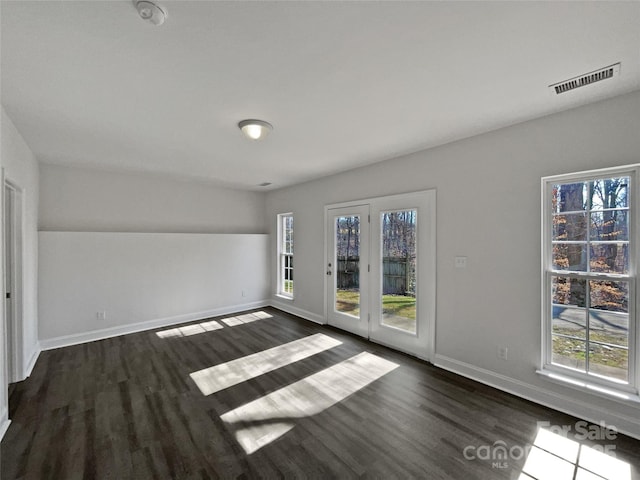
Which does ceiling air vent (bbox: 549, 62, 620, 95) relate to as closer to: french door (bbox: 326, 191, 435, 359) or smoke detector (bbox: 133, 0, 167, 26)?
french door (bbox: 326, 191, 435, 359)

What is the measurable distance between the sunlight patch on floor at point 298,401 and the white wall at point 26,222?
1862 mm

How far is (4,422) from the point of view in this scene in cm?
222

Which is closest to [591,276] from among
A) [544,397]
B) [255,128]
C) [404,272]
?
[544,397]

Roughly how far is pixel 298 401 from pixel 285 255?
378 centimetres

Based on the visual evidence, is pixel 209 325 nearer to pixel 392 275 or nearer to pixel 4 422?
pixel 4 422

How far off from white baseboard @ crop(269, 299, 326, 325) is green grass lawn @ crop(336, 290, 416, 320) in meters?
0.56

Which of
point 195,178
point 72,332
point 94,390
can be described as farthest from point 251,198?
point 94,390

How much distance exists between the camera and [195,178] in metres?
5.06

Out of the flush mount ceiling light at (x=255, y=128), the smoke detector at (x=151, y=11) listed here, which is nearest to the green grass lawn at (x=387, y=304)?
the flush mount ceiling light at (x=255, y=128)

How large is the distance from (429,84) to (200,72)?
1629mm

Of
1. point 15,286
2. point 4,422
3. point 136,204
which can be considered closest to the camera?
point 4,422

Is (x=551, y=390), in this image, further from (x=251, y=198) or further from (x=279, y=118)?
(x=251, y=198)

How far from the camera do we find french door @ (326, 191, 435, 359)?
3.53 m

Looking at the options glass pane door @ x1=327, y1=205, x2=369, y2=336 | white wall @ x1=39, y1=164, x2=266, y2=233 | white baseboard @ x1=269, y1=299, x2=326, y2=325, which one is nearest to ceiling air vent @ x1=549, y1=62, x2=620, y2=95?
glass pane door @ x1=327, y1=205, x2=369, y2=336
